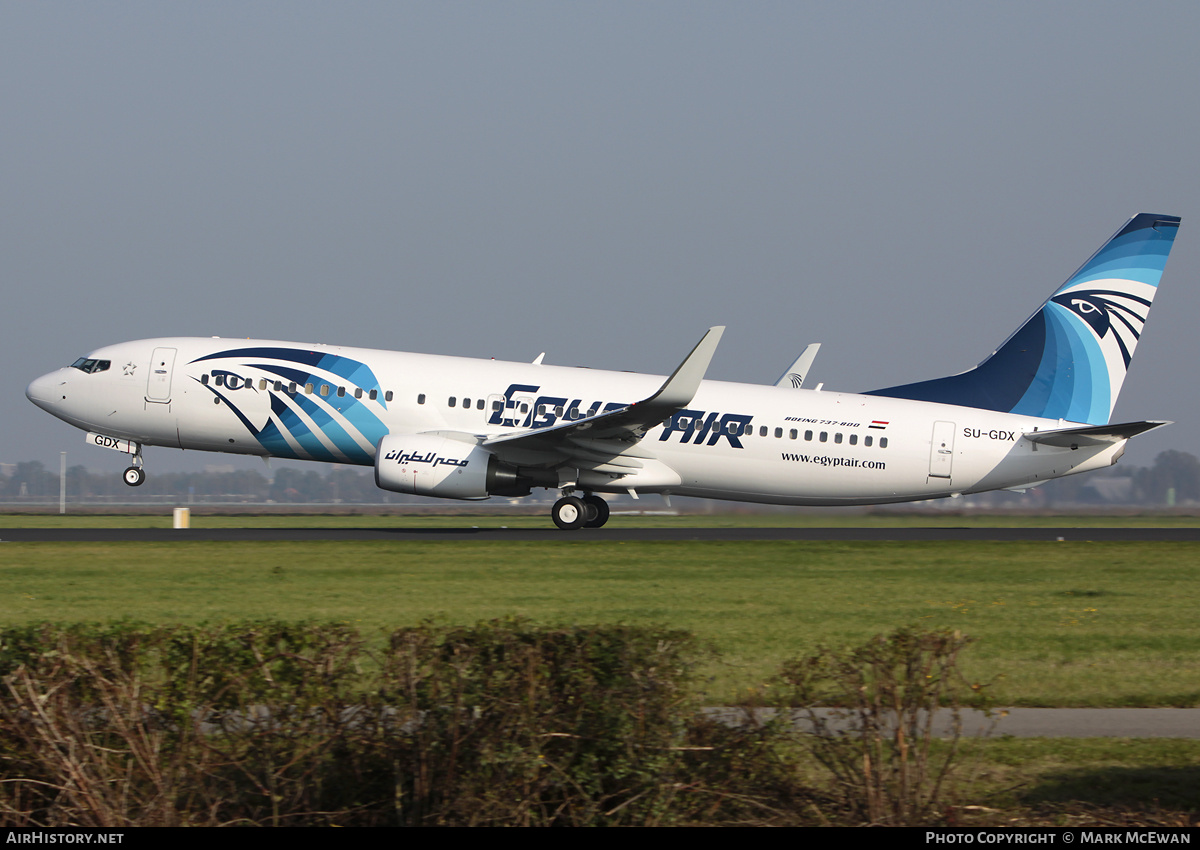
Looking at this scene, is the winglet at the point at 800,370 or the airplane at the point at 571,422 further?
the winglet at the point at 800,370

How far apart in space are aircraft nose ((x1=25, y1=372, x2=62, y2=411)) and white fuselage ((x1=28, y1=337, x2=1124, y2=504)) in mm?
1515

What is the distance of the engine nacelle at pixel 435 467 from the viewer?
28156 millimetres

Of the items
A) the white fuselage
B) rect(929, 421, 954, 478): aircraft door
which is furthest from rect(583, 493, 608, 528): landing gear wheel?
rect(929, 421, 954, 478): aircraft door

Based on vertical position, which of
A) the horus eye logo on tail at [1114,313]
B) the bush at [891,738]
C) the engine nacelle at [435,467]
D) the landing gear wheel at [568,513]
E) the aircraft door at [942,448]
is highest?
the horus eye logo on tail at [1114,313]

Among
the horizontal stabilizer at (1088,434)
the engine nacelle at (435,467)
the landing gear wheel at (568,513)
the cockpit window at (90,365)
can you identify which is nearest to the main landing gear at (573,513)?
the landing gear wheel at (568,513)

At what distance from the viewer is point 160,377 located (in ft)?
100

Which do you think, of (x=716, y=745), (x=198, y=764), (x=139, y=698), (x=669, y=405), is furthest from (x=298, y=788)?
(x=669, y=405)

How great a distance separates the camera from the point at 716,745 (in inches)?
304

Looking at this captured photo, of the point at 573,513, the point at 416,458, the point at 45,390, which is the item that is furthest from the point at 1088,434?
the point at 45,390

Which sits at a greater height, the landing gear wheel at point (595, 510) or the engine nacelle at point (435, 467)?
the engine nacelle at point (435, 467)

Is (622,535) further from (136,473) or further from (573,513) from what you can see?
(136,473)

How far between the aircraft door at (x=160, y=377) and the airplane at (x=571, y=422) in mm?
44

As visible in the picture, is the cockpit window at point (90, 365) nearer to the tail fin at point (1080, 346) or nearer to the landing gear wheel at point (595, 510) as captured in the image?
the landing gear wheel at point (595, 510)
